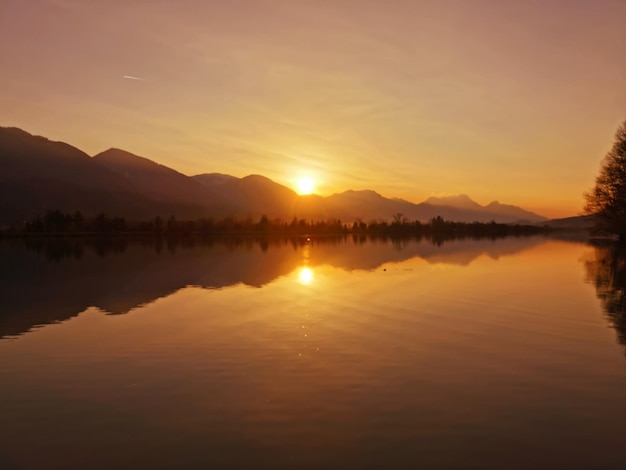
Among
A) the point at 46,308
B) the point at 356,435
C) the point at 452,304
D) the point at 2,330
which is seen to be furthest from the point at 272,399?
the point at 46,308

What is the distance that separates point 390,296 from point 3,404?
79.0ft

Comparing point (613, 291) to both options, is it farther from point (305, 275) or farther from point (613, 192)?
point (613, 192)

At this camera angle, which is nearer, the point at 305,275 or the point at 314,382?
the point at 314,382

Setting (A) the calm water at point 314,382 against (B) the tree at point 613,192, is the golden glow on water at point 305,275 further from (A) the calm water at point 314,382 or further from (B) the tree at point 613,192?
(B) the tree at point 613,192

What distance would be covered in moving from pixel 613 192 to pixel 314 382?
88.6 meters

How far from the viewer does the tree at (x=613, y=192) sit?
81.9 metres

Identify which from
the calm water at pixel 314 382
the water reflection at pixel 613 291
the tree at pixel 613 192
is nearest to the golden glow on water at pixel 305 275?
the calm water at pixel 314 382

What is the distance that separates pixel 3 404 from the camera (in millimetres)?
14234

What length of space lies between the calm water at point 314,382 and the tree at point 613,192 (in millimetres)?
57539

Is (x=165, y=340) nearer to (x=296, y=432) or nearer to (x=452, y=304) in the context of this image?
(x=296, y=432)

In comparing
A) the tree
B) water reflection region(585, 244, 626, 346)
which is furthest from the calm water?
the tree

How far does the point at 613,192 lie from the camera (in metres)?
88.1

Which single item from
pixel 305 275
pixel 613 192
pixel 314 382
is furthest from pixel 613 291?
pixel 613 192

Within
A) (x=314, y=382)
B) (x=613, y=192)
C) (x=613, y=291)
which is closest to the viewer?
(x=314, y=382)
